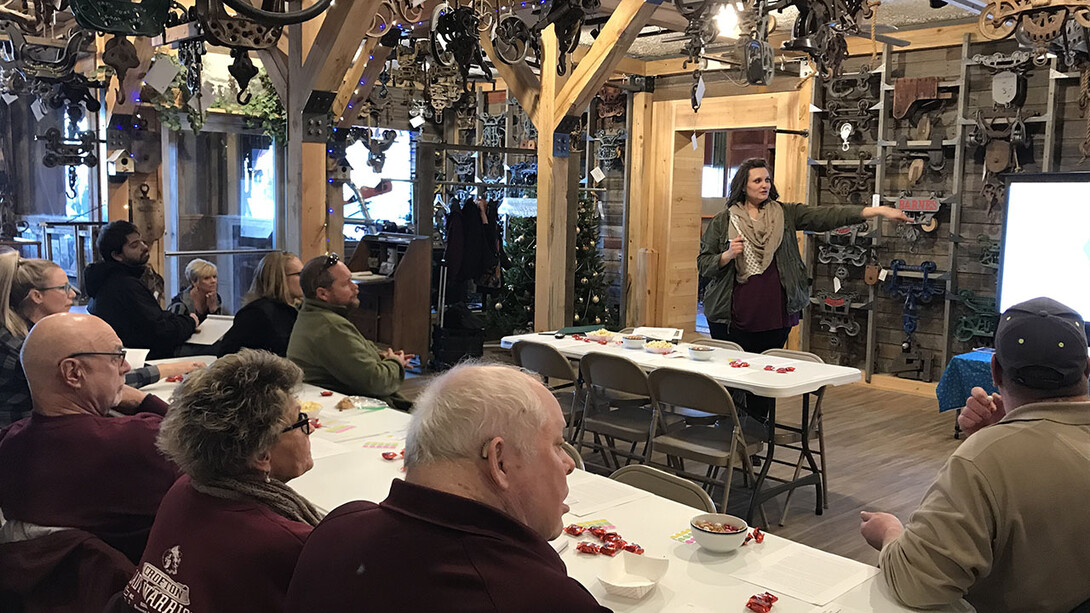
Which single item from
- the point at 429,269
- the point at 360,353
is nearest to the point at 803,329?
the point at 429,269

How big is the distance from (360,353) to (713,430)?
5.78ft

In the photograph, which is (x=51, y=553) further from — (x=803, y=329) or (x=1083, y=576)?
(x=803, y=329)

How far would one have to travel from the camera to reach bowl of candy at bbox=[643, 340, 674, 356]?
5.23 m

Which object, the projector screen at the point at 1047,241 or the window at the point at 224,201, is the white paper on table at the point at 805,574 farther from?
the window at the point at 224,201

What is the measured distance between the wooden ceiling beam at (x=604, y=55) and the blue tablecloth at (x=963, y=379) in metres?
2.92

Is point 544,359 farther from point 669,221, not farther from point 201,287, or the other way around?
point 669,221

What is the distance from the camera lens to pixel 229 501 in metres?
1.78

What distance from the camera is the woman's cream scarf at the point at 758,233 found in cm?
552

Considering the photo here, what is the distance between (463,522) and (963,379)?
17.3ft

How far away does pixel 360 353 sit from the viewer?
4.05m

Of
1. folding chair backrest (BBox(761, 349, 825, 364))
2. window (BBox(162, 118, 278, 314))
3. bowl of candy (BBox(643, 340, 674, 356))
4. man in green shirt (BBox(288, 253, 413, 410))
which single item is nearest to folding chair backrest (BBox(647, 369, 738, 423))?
bowl of candy (BBox(643, 340, 674, 356))

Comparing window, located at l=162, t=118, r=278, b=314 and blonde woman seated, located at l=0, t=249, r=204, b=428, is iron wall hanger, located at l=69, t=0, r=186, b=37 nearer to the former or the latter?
blonde woman seated, located at l=0, t=249, r=204, b=428

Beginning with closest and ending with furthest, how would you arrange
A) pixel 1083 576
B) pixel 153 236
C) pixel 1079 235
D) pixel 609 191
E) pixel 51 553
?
pixel 1083 576 < pixel 51 553 < pixel 1079 235 < pixel 153 236 < pixel 609 191

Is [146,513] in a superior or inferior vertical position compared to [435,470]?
inferior
